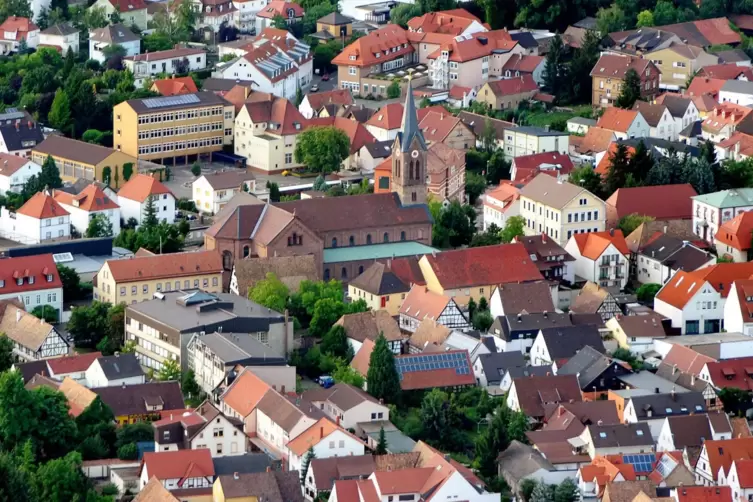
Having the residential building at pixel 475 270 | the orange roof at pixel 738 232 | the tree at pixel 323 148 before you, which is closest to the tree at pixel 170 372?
the residential building at pixel 475 270

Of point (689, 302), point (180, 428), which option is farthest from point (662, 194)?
point (180, 428)

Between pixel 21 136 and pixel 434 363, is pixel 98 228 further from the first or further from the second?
pixel 434 363

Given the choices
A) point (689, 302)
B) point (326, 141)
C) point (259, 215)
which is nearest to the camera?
point (689, 302)

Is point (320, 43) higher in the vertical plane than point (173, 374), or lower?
lower

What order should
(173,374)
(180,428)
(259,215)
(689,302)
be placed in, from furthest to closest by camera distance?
(259,215)
(689,302)
(173,374)
(180,428)

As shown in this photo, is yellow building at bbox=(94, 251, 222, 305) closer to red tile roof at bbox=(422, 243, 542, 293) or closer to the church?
the church

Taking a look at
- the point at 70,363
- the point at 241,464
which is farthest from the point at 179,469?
the point at 70,363

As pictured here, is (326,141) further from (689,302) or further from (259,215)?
(689,302)
